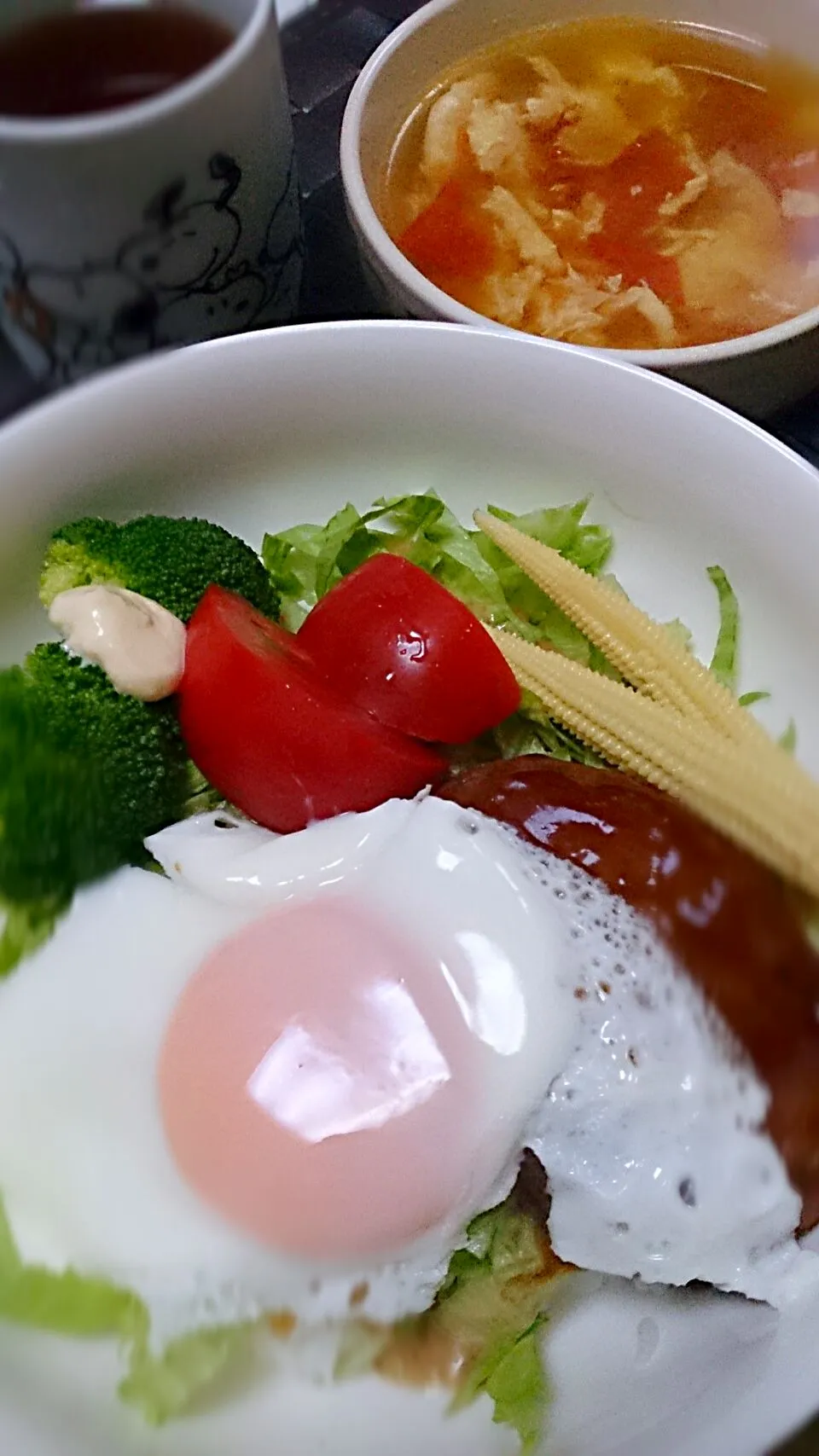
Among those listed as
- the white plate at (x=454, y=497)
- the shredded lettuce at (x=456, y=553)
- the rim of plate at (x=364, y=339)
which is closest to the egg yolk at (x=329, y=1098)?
the white plate at (x=454, y=497)

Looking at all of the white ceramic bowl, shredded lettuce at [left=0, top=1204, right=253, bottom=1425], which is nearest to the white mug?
the white ceramic bowl

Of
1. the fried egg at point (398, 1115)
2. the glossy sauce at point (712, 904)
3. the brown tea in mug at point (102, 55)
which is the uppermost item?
the brown tea in mug at point (102, 55)

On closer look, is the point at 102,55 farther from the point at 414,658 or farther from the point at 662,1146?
the point at 662,1146

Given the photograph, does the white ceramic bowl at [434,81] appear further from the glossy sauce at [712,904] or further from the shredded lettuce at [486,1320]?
the shredded lettuce at [486,1320]

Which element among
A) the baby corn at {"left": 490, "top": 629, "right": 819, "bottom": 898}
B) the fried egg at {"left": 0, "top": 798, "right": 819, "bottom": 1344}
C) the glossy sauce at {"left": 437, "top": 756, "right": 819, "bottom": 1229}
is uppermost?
the baby corn at {"left": 490, "top": 629, "right": 819, "bottom": 898}

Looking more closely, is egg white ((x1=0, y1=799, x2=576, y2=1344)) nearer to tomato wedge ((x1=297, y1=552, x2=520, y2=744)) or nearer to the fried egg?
the fried egg

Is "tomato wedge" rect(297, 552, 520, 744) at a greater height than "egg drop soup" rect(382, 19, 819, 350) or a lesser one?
lesser

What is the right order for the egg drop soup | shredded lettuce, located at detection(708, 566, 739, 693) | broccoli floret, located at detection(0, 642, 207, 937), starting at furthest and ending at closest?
1. the egg drop soup
2. shredded lettuce, located at detection(708, 566, 739, 693)
3. broccoli floret, located at detection(0, 642, 207, 937)

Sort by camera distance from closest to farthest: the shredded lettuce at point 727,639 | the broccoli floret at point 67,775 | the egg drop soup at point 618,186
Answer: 1. the broccoli floret at point 67,775
2. the shredded lettuce at point 727,639
3. the egg drop soup at point 618,186
